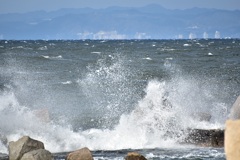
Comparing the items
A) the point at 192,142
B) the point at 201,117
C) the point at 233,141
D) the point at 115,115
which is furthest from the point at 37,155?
the point at 115,115

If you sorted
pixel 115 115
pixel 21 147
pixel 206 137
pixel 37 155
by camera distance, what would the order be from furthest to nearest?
1. pixel 115 115
2. pixel 206 137
3. pixel 21 147
4. pixel 37 155

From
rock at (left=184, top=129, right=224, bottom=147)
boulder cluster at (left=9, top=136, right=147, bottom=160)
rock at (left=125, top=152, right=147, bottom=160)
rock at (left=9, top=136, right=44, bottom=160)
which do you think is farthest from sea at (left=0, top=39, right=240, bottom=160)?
rock at (left=125, top=152, right=147, bottom=160)

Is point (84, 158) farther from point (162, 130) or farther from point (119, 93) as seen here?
point (119, 93)

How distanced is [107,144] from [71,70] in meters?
29.1

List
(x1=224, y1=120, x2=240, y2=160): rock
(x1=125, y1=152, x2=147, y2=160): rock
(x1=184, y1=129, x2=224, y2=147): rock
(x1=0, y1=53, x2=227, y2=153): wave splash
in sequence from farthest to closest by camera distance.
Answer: (x1=0, y1=53, x2=227, y2=153): wave splash
(x1=184, y1=129, x2=224, y2=147): rock
(x1=125, y1=152, x2=147, y2=160): rock
(x1=224, y1=120, x2=240, y2=160): rock

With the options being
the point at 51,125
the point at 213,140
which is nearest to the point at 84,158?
the point at 213,140

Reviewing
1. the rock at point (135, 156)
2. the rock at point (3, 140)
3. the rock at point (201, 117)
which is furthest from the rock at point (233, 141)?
the rock at point (201, 117)

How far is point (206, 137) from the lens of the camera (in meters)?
17.2

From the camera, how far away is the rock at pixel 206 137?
16.8 meters

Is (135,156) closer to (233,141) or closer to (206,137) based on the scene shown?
(206,137)

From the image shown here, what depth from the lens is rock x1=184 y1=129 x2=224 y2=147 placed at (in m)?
16.8

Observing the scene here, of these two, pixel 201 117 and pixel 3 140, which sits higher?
pixel 201 117

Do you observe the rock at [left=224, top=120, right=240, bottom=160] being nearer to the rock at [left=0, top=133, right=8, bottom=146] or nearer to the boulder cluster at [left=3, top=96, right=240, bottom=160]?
the boulder cluster at [left=3, top=96, right=240, bottom=160]

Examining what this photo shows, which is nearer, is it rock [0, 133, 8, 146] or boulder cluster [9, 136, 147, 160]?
boulder cluster [9, 136, 147, 160]
